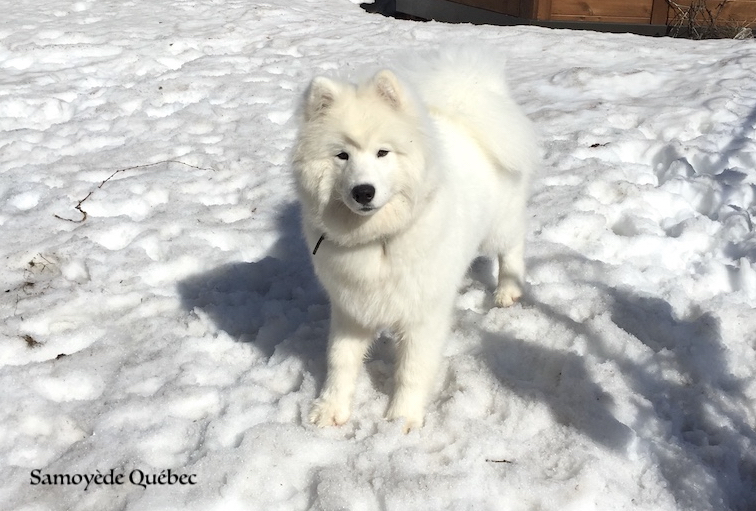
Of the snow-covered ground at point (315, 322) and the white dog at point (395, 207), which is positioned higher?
the white dog at point (395, 207)

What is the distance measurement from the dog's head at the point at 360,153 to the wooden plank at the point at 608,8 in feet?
25.0

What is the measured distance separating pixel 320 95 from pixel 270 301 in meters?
1.42

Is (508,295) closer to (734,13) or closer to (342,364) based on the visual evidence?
(342,364)

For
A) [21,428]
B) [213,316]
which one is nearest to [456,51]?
[213,316]

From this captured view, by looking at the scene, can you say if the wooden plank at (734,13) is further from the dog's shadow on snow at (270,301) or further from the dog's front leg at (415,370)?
the dog's front leg at (415,370)

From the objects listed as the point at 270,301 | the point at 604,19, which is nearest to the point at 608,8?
the point at 604,19

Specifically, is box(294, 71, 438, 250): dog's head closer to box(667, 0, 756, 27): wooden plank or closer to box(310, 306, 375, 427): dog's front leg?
box(310, 306, 375, 427): dog's front leg

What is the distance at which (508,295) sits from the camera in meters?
3.50

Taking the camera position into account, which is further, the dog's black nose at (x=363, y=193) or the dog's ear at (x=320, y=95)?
the dog's ear at (x=320, y=95)

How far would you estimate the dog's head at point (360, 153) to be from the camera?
2.39 m

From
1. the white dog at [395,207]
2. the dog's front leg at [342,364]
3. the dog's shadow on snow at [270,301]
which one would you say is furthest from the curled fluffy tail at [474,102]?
the dog's shadow on snow at [270,301]

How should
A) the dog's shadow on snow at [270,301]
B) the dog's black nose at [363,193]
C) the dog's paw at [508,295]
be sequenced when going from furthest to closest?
the dog's paw at [508,295] → the dog's shadow on snow at [270,301] → the dog's black nose at [363,193]

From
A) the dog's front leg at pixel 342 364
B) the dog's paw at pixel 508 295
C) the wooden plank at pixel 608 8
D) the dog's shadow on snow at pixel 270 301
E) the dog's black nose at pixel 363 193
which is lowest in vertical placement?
the dog's shadow on snow at pixel 270 301

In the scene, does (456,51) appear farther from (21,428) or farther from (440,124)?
(21,428)
